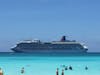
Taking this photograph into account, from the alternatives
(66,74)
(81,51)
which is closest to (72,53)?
(81,51)

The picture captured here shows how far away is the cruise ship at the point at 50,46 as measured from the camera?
108 metres

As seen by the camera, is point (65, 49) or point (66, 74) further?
point (65, 49)

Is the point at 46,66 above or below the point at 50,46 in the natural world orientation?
below

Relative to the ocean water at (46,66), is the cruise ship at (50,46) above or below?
above

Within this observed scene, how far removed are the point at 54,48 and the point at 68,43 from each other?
409 centimetres

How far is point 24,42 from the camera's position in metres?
110

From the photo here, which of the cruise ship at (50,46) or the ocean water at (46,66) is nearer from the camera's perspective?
the ocean water at (46,66)

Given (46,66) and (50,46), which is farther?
(50,46)

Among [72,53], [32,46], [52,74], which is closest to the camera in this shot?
[52,74]

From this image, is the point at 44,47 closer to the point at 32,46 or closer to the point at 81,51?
the point at 32,46

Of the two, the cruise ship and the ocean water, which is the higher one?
the cruise ship

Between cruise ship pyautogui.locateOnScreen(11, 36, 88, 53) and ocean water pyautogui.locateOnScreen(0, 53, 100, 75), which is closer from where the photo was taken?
ocean water pyautogui.locateOnScreen(0, 53, 100, 75)

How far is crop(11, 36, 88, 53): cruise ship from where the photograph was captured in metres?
108

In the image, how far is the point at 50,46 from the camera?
109m
